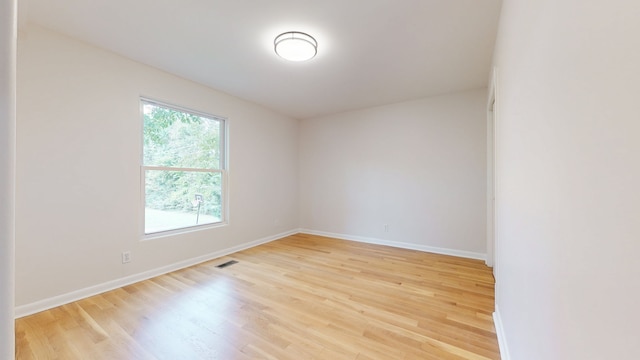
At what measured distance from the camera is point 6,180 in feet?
1.40

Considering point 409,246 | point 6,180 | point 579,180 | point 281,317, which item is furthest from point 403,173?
point 6,180

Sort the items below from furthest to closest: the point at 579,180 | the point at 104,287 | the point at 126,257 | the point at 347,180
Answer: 1. the point at 347,180
2. the point at 126,257
3. the point at 104,287
4. the point at 579,180

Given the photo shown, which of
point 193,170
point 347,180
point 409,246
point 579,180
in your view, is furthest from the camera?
point 347,180

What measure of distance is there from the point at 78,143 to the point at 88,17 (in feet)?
3.59

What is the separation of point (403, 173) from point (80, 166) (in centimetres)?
399

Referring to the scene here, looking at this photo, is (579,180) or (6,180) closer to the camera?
(6,180)

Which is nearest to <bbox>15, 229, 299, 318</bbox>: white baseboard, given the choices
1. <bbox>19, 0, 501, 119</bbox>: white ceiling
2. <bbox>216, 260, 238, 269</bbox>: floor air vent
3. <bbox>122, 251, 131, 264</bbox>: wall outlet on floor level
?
<bbox>122, 251, 131, 264</bbox>: wall outlet on floor level

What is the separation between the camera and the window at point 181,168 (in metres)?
2.82

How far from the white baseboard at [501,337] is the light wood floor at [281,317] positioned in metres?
0.04

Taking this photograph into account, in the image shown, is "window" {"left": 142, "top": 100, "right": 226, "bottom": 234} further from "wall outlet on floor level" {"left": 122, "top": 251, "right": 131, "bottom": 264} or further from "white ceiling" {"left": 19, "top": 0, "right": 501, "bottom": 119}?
"white ceiling" {"left": 19, "top": 0, "right": 501, "bottom": 119}

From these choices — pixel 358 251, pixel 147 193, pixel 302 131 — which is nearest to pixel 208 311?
pixel 147 193

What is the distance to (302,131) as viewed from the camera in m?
5.09

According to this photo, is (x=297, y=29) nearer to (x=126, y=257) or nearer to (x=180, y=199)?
(x=180, y=199)

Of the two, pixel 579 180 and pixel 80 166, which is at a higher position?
pixel 80 166
